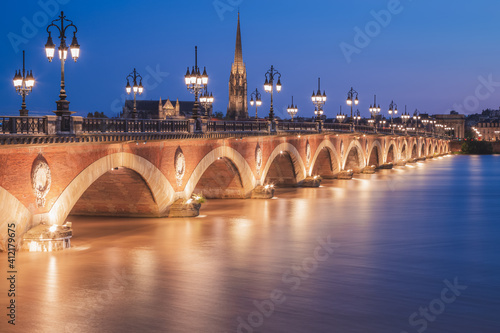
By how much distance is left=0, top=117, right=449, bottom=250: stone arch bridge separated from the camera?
74.0ft

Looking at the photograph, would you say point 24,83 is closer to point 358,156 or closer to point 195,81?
point 195,81

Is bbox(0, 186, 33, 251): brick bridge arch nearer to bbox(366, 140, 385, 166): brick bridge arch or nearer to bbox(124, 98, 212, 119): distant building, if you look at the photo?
bbox(366, 140, 385, 166): brick bridge arch

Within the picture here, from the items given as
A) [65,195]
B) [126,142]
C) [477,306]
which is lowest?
[477,306]

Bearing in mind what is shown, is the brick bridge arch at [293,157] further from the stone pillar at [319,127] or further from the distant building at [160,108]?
the distant building at [160,108]

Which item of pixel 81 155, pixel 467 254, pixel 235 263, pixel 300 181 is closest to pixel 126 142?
pixel 81 155

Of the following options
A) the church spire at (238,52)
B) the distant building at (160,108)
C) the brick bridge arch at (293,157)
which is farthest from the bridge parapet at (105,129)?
the distant building at (160,108)

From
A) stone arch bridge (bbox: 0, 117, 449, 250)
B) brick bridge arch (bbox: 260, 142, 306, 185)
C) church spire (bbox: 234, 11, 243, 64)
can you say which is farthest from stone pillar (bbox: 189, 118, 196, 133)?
church spire (bbox: 234, 11, 243, 64)

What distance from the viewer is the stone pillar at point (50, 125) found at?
74.6ft

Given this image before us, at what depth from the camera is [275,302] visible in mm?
18219

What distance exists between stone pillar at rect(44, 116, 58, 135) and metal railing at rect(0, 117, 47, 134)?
0.22 ft

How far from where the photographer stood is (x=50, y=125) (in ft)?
75.2

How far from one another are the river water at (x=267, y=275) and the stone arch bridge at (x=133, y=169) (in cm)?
136

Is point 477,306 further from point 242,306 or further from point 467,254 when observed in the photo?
point 467,254

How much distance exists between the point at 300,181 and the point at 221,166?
541 inches
